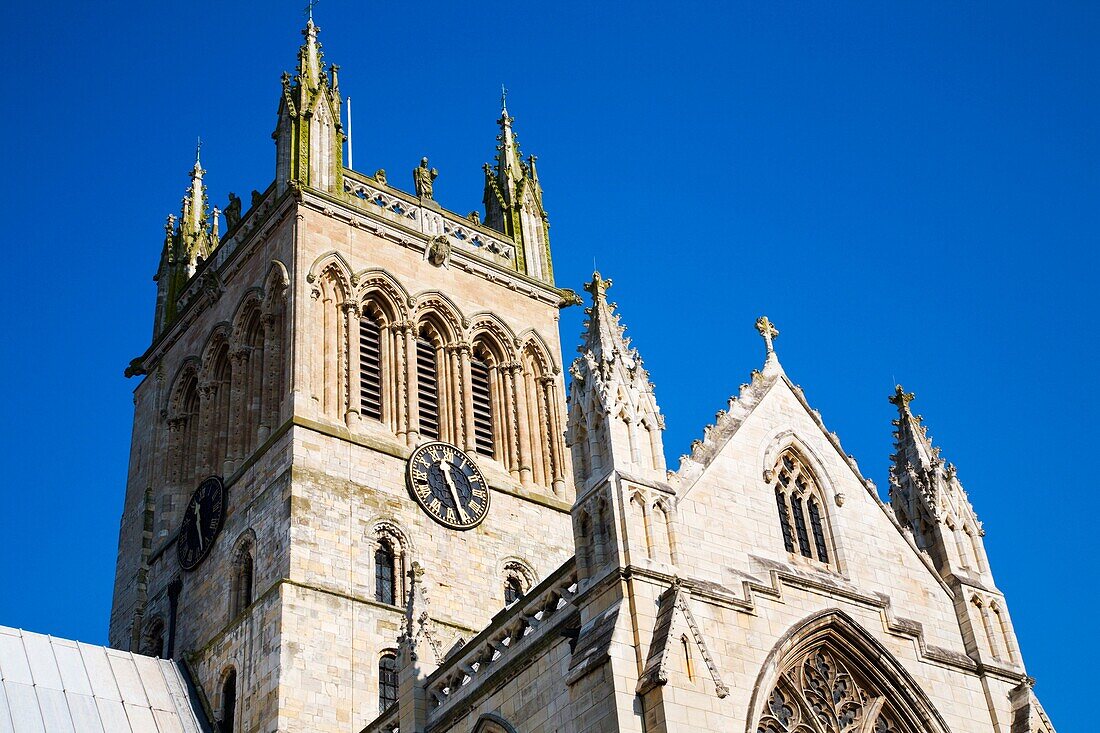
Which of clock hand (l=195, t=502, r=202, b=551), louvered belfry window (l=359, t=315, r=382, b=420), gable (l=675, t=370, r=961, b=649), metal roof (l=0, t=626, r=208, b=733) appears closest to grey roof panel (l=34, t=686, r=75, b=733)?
metal roof (l=0, t=626, r=208, b=733)

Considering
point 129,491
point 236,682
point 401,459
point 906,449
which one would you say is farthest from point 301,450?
point 906,449

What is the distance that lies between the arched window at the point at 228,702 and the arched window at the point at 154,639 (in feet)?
13.3

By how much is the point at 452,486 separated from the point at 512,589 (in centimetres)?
262

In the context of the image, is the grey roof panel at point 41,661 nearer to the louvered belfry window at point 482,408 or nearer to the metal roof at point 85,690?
the metal roof at point 85,690

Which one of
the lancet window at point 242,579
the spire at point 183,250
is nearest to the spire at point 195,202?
the spire at point 183,250

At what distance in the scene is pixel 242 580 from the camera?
33156mm

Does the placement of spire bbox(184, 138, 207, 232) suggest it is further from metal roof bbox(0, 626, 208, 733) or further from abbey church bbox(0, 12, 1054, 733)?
metal roof bbox(0, 626, 208, 733)

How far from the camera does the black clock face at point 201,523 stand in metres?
35.0

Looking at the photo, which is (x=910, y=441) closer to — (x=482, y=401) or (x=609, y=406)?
(x=609, y=406)

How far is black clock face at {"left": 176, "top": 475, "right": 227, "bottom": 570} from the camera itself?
34969mm

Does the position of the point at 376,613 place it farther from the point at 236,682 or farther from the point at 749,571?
the point at 749,571

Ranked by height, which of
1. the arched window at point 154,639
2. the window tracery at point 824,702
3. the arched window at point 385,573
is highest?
the arched window at point 154,639

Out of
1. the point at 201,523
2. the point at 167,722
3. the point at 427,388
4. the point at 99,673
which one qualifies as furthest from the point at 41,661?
the point at 427,388

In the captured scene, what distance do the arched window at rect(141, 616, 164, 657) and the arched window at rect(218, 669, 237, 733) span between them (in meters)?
4.06
